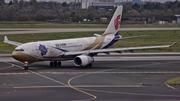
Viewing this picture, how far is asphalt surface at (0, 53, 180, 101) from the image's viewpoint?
121 ft

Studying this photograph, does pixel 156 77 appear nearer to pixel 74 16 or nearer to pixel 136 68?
pixel 136 68

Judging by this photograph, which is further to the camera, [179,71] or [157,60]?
[157,60]

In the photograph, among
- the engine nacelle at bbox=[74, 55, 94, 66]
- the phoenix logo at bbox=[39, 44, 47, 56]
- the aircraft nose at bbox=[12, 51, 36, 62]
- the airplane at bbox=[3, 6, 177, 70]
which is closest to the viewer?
the aircraft nose at bbox=[12, 51, 36, 62]

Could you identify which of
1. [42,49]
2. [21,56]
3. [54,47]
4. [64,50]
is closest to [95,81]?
[21,56]

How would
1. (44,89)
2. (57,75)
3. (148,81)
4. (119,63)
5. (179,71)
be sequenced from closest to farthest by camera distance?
(44,89)
(148,81)
(57,75)
(179,71)
(119,63)

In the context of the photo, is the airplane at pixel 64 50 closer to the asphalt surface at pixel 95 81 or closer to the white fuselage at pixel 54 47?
the white fuselage at pixel 54 47

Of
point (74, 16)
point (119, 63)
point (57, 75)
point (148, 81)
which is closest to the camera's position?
point (148, 81)

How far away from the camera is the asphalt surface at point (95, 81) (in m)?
37.0

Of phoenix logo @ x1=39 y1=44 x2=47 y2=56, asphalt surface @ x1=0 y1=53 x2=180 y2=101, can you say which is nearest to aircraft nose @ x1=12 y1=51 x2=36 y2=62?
asphalt surface @ x1=0 y1=53 x2=180 y2=101

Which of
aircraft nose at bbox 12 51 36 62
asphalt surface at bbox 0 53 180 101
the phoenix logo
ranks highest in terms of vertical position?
the phoenix logo

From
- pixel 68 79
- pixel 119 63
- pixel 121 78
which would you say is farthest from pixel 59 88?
pixel 119 63

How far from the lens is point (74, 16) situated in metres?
189

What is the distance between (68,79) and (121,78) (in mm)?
5174

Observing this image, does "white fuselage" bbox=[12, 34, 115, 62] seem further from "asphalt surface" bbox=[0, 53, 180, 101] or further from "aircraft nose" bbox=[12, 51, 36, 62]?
"asphalt surface" bbox=[0, 53, 180, 101]
